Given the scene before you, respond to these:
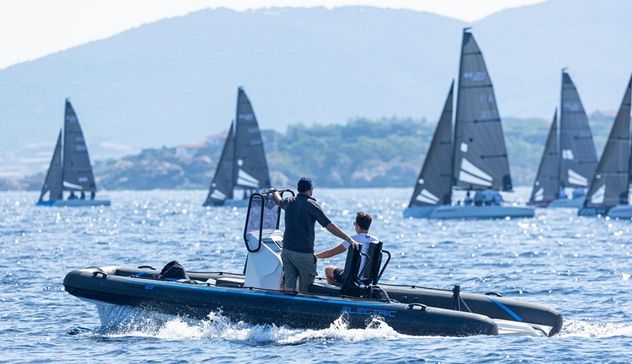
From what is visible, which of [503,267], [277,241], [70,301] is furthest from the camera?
[503,267]

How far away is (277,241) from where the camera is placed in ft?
65.2

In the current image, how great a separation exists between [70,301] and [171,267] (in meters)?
4.84

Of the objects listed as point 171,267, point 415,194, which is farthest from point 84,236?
point 171,267

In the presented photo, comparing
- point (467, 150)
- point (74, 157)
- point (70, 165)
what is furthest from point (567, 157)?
point (70, 165)

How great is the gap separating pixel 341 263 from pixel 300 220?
17850 millimetres

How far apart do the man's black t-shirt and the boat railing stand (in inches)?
28.5

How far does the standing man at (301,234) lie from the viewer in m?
18.8

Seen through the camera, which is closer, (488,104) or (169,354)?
→ (169,354)

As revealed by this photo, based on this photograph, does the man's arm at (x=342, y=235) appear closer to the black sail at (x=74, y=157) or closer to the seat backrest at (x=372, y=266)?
the seat backrest at (x=372, y=266)

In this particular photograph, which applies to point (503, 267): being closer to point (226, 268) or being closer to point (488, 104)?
point (226, 268)

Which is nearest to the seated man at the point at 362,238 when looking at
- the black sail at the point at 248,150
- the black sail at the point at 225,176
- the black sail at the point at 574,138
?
the black sail at the point at 574,138

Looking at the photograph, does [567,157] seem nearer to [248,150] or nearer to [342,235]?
[248,150]

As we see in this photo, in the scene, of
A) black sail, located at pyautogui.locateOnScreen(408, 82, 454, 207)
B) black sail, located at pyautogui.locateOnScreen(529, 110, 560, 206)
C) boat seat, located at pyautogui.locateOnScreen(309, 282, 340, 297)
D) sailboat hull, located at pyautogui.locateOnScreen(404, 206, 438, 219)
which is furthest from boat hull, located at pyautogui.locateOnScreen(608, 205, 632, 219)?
boat seat, located at pyautogui.locateOnScreen(309, 282, 340, 297)

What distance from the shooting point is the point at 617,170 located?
201 feet
